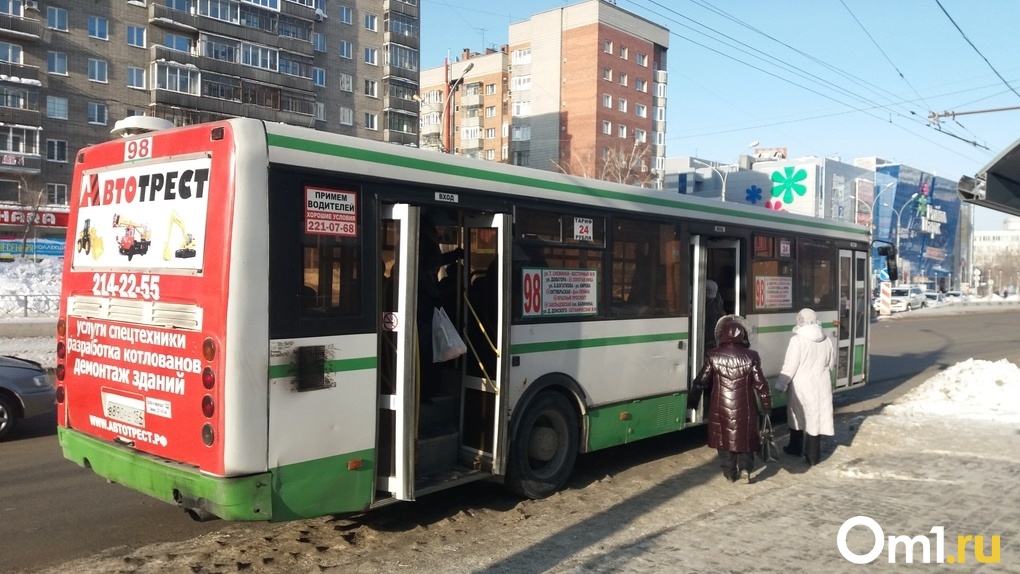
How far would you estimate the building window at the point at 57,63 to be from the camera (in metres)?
47.1

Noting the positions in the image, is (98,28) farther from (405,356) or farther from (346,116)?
(405,356)

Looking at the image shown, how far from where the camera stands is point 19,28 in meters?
45.2

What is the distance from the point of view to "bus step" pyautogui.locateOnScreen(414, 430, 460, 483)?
20.6 feet

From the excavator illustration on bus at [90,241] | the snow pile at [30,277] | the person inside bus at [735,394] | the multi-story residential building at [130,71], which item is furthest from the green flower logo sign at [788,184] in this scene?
the excavator illustration on bus at [90,241]

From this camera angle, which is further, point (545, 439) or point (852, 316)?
point (852, 316)

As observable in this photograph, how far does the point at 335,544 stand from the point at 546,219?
10.5 ft

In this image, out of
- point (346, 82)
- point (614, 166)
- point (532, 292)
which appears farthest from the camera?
point (346, 82)

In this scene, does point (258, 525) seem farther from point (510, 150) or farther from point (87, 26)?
point (510, 150)

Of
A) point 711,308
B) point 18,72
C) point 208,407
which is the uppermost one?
point 18,72

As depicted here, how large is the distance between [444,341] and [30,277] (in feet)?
93.1

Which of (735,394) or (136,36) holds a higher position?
(136,36)

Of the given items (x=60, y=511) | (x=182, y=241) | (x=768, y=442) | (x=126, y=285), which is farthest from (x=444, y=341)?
(x=768, y=442)

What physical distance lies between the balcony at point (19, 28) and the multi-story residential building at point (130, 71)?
0.18 feet

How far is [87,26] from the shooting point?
158ft
